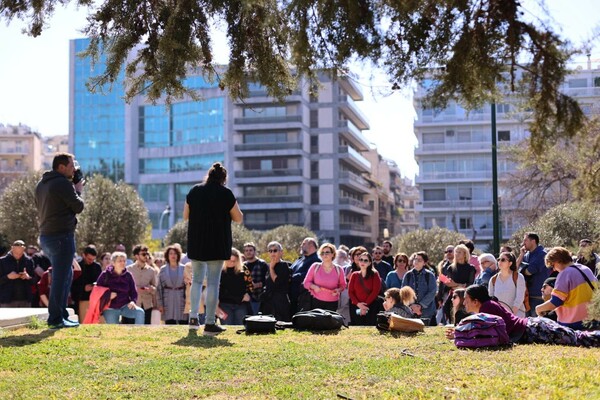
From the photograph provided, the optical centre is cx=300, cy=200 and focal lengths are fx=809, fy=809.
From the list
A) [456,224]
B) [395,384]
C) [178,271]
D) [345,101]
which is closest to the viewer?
[395,384]

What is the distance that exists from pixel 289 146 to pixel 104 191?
119 ft

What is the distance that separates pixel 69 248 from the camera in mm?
9586

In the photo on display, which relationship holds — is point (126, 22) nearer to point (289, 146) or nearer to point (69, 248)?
point (69, 248)

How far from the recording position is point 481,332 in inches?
335

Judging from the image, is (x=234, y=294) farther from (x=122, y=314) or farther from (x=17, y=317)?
(x=17, y=317)

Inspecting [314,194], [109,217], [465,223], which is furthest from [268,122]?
[109,217]

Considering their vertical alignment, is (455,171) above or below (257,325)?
above

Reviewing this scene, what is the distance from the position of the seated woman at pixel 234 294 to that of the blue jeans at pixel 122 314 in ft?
4.37

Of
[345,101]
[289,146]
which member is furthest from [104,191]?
[345,101]

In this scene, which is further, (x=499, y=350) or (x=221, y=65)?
(x=221, y=65)

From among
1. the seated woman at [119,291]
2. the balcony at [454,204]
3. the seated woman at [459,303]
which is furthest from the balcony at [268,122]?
the seated woman at [459,303]

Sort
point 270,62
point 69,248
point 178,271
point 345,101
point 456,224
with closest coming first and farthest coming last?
1. point 270,62
2. point 69,248
3. point 178,271
4. point 456,224
5. point 345,101

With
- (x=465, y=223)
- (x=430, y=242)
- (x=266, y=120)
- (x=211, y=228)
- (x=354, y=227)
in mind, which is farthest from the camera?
(x=354, y=227)

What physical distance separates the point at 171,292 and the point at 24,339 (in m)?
5.48
